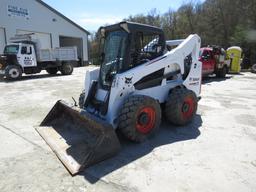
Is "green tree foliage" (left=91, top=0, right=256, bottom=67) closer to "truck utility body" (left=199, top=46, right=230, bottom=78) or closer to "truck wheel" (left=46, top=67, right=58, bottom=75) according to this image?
"truck utility body" (left=199, top=46, right=230, bottom=78)

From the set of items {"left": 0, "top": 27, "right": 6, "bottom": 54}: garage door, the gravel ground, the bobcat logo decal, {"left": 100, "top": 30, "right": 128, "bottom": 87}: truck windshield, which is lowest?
the gravel ground

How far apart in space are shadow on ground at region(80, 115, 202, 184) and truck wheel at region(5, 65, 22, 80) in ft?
33.5

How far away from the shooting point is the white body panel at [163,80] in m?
3.65

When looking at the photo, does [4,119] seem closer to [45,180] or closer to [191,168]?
[45,180]

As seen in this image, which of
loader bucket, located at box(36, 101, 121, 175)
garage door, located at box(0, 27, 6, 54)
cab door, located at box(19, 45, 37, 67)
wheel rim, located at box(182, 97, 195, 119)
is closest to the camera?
loader bucket, located at box(36, 101, 121, 175)

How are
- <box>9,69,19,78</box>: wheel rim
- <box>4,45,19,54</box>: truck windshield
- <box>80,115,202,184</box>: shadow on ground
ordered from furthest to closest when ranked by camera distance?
<box>4,45,19,54</box>: truck windshield → <box>9,69,19,78</box>: wheel rim → <box>80,115,202,184</box>: shadow on ground

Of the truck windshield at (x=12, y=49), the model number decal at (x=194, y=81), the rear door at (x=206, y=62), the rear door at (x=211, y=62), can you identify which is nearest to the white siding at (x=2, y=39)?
the truck windshield at (x=12, y=49)

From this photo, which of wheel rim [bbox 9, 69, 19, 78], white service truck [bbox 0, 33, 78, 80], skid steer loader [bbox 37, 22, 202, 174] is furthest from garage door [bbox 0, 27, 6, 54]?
skid steer loader [bbox 37, 22, 202, 174]

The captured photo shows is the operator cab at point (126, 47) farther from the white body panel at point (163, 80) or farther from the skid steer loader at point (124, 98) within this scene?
the white body panel at point (163, 80)

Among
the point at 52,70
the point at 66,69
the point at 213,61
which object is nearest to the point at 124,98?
the point at 213,61

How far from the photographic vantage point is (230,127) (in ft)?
15.0

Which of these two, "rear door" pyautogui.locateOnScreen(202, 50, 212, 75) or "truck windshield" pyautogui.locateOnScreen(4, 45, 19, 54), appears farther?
"truck windshield" pyautogui.locateOnScreen(4, 45, 19, 54)

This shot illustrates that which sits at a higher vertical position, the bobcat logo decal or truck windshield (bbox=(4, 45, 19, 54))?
truck windshield (bbox=(4, 45, 19, 54))

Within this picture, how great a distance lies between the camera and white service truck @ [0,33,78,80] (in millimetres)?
12312
